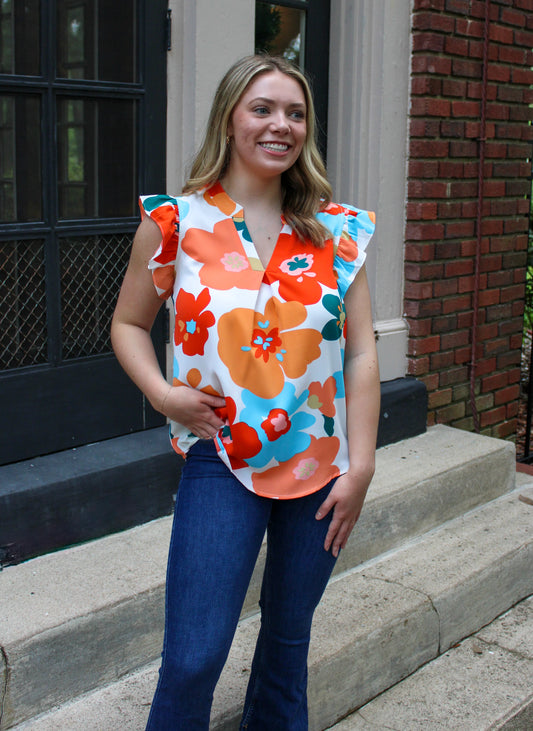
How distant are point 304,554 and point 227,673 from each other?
84 centimetres

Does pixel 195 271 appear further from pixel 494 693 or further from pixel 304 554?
pixel 494 693

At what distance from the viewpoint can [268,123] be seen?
197 centimetres

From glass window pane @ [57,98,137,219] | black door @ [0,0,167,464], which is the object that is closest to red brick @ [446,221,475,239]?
black door @ [0,0,167,464]

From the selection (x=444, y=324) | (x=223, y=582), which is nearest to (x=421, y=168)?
(x=444, y=324)

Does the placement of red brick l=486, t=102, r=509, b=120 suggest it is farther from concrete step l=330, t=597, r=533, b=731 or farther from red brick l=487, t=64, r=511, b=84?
concrete step l=330, t=597, r=533, b=731

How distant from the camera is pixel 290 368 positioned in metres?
1.91

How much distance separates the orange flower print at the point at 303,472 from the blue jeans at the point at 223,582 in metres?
0.03

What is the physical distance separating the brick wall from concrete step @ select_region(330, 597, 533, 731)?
149cm

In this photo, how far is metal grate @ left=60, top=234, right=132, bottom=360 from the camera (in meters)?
3.16

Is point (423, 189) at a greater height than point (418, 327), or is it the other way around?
point (423, 189)

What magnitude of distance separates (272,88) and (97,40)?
1.38 metres

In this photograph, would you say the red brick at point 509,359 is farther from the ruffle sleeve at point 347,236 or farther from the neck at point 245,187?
the neck at point 245,187

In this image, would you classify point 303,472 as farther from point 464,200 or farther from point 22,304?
point 464,200

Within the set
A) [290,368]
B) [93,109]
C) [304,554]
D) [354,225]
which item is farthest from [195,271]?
[93,109]
